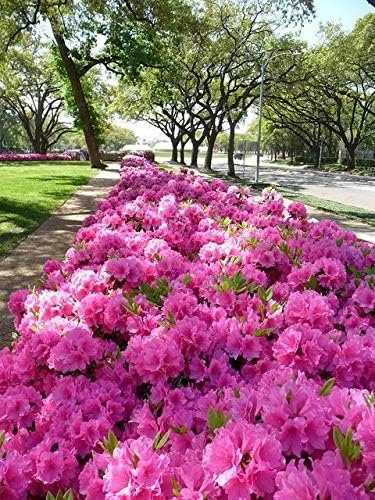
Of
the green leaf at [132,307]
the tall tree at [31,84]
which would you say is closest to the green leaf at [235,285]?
the green leaf at [132,307]

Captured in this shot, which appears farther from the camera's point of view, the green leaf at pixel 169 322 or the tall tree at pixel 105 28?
the tall tree at pixel 105 28

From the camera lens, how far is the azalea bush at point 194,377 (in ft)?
3.81

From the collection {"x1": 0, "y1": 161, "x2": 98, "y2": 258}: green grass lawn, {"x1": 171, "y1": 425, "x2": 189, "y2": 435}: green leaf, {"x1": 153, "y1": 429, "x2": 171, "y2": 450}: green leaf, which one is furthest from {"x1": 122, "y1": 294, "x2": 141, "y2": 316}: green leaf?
{"x1": 0, "y1": 161, "x2": 98, "y2": 258}: green grass lawn

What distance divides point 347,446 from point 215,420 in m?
0.35

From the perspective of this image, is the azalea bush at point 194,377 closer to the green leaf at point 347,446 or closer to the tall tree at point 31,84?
the green leaf at point 347,446

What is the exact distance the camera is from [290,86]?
33625mm

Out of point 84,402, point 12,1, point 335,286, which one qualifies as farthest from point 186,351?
point 12,1

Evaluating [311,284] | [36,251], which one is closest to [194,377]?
[311,284]

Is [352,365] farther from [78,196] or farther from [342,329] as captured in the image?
[78,196]

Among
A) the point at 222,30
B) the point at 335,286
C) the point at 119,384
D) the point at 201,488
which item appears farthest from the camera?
the point at 222,30

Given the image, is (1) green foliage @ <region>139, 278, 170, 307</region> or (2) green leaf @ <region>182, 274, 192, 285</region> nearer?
(1) green foliage @ <region>139, 278, 170, 307</region>

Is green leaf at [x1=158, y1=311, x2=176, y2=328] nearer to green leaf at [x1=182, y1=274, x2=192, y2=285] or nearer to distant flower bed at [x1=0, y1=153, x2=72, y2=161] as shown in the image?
green leaf at [x1=182, y1=274, x2=192, y2=285]

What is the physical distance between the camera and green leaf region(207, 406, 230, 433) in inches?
53.0

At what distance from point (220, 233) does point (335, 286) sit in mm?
1087
